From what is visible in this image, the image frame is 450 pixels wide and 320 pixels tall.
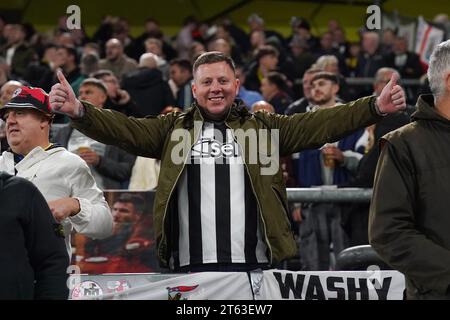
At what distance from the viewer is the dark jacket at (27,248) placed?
495 cm

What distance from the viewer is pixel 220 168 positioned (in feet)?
20.8

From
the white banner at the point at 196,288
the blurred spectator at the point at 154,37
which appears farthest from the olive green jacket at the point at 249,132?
the blurred spectator at the point at 154,37

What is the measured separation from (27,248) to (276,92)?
7829 millimetres

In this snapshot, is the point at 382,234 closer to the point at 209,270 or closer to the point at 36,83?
the point at 209,270

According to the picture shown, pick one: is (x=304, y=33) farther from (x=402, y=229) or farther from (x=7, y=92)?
(x=402, y=229)

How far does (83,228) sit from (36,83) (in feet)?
29.8

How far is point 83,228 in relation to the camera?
256 inches

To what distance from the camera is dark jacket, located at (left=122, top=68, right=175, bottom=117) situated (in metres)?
13.6

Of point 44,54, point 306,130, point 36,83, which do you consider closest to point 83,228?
point 306,130

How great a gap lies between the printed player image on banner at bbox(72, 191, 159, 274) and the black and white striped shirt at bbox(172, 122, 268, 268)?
2.87 m

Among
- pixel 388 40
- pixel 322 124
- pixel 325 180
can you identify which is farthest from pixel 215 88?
pixel 388 40

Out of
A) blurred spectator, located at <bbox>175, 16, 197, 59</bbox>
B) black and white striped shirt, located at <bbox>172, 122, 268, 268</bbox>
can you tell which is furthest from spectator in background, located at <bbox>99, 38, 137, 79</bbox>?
black and white striped shirt, located at <bbox>172, 122, 268, 268</bbox>

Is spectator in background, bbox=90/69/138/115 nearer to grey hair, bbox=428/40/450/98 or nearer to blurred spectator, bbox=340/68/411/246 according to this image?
blurred spectator, bbox=340/68/411/246

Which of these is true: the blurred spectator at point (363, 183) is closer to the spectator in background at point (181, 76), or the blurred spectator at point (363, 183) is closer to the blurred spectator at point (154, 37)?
the spectator in background at point (181, 76)
